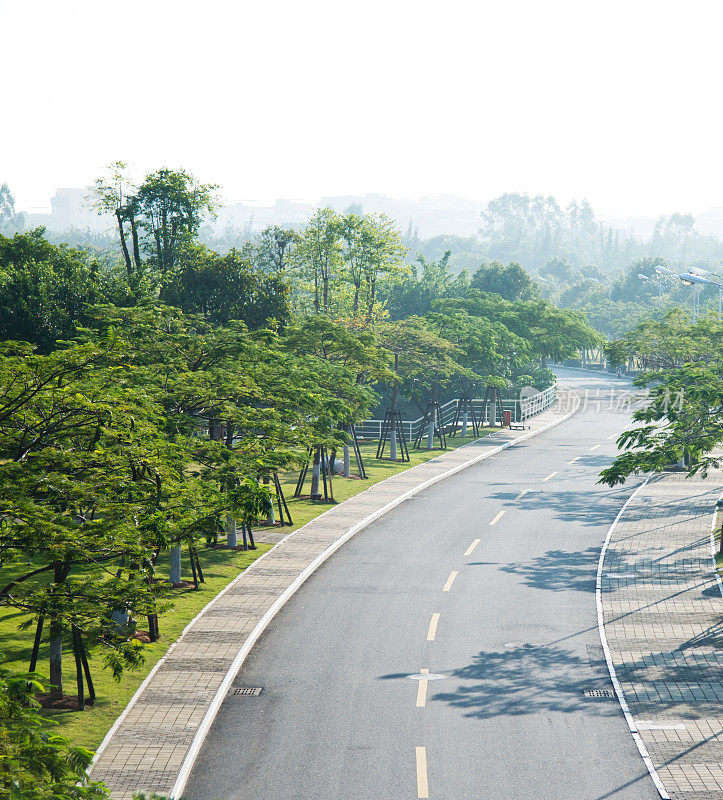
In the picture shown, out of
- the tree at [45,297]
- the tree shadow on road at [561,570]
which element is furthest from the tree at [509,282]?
the tree shadow on road at [561,570]

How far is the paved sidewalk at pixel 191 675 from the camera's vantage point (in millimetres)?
14081

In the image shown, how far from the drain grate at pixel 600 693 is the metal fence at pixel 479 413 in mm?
38018

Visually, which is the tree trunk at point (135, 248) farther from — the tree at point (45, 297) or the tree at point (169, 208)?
the tree at point (45, 297)

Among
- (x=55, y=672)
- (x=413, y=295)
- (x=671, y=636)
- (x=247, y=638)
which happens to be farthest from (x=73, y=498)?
(x=413, y=295)

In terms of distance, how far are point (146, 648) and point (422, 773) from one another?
7.66 metres

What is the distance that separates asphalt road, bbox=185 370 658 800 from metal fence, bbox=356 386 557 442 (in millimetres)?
25517

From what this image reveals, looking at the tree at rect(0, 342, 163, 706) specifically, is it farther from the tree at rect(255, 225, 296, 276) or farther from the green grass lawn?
the tree at rect(255, 225, 296, 276)

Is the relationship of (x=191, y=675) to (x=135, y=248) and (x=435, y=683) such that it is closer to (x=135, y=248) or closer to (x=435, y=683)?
(x=435, y=683)

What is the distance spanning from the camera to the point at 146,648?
1933 cm

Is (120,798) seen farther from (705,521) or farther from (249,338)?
(705,521)

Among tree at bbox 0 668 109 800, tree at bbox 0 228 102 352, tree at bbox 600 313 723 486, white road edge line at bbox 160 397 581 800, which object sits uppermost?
tree at bbox 0 228 102 352

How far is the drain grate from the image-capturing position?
690 inches

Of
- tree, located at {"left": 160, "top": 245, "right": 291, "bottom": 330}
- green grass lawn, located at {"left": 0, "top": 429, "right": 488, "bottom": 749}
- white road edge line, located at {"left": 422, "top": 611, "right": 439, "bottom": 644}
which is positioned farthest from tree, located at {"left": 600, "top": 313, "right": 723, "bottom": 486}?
tree, located at {"left": 160, "top": 245, "right": 291, "bottom": 330}

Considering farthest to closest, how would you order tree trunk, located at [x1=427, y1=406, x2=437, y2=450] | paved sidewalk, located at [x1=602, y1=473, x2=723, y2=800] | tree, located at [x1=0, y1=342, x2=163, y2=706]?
tree trunk, located at [x1=427, y1=406, x2=437, y2=450] → paved sidewalk, located at [x1=602, y1=473, x2=723, y2=800] → tree, located at [x1=0, y1=342, x2=163, y2=706]
